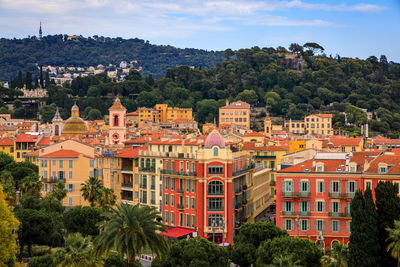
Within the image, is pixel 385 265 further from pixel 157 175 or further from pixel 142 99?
pixel 142 99

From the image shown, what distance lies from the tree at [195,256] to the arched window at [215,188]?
552 inches

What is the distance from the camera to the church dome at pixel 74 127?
117 metres

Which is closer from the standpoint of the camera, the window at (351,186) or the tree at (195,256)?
the tree at (195,256)

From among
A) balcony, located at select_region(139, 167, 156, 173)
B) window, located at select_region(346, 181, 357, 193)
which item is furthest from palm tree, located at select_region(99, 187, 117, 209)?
window, located at select_region(346, 181, 357, 193)

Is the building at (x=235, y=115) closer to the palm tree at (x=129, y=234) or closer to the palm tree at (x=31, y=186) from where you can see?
the palm tree at (x=31, y=186)

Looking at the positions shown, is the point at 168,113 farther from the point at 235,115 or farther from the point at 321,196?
the point at 321,196

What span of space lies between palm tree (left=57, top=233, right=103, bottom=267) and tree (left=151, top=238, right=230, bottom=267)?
21.7ft

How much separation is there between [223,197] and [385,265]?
2002 cm

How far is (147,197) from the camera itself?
71250 mm

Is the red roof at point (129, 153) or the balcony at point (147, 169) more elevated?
the red roof at point (129, 153)

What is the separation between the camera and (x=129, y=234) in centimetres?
4125

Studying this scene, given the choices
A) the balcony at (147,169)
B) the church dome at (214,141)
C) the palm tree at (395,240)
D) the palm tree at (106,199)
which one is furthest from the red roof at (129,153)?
the palm tree at (395,240)

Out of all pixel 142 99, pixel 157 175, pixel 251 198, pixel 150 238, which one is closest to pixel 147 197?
pixel 157 175

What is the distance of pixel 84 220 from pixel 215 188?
11225mm
